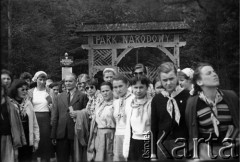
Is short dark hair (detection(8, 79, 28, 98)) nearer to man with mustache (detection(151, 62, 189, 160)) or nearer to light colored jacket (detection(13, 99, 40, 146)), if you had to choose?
light colored jacket (detection(13, 99, 40, 146))

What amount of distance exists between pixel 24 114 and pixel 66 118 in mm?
835

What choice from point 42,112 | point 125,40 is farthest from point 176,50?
point 42,112

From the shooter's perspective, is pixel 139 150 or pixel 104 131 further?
pixel 104 131

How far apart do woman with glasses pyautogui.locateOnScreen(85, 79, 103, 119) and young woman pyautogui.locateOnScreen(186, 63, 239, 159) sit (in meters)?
2.25

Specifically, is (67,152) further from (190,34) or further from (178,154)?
(190,34)

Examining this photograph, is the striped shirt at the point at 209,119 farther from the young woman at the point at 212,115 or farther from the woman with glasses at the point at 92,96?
the woman with glasses at the point at 92,96

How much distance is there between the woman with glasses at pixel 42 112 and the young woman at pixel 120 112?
1948mm

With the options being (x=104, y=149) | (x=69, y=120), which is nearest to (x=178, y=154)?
(x=104, y=149)

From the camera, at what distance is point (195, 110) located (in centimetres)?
407

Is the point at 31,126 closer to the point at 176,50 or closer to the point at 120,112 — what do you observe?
the point at 120,112

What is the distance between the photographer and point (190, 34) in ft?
68.8

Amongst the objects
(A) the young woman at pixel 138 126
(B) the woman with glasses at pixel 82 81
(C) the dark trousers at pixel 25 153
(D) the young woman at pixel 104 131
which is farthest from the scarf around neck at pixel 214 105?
(B) the woman with glasses at pixel 82 81

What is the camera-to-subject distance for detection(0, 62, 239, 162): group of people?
13.3 feet

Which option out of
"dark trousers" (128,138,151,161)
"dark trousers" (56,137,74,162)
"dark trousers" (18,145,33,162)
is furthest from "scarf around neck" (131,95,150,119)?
"dark trousers" (56,137,74,162)
